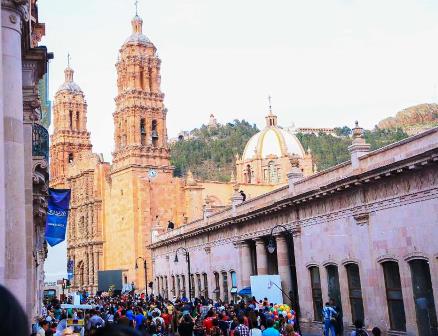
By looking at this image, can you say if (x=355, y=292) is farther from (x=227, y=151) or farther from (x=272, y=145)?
(x=227, y=151)

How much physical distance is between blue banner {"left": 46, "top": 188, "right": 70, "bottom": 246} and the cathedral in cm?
3629

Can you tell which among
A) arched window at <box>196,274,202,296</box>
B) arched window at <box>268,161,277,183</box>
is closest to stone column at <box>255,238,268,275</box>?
arched window at <box>196,274,202,296</box>

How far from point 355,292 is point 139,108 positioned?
43400mm

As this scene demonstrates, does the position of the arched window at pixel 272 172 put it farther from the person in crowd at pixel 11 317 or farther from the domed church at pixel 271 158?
the person in crowd at pixel 11 317

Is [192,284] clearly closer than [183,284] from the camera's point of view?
Yes

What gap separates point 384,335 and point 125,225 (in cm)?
4622

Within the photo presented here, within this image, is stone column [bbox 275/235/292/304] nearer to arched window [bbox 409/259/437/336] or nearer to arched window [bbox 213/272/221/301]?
arched window [bbox 213/272/221/301]

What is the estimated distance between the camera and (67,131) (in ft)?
265

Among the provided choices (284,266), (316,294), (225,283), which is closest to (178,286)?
(225,283)

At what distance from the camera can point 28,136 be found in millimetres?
12914

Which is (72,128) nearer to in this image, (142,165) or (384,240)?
(142,165)

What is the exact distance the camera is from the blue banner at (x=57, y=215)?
19141 mm

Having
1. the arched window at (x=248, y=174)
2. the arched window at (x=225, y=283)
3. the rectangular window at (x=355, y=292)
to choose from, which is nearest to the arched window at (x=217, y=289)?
the arched window at (x=225, y=283)

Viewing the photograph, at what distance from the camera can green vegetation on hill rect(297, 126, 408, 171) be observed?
5241 inches
